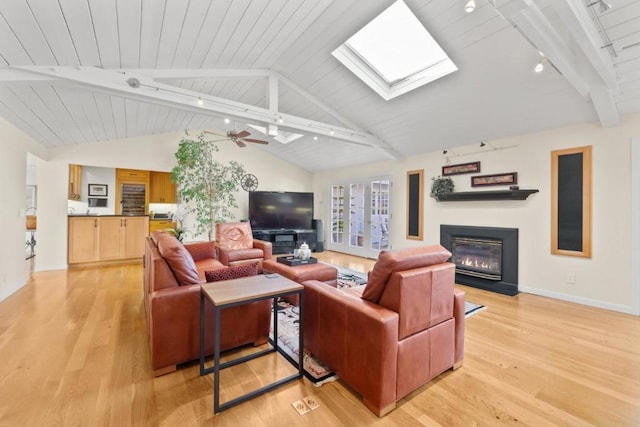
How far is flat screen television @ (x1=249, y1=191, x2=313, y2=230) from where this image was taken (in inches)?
277

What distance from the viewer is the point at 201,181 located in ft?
18.9

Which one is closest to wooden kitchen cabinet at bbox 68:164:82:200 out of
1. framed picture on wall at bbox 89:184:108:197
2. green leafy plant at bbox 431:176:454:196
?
framed picture on wall at bbox 89:184:108:197

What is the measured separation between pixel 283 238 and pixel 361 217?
6.94ft

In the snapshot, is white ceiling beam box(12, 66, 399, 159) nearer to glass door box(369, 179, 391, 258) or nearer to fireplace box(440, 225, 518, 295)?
glass door box(369, 179, 391, 258)

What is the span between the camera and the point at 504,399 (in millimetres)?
1713

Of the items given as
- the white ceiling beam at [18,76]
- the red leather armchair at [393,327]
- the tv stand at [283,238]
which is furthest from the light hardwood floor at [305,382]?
the tv stand at [283,238]

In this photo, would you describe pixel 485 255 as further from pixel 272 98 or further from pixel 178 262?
pixel 178 262

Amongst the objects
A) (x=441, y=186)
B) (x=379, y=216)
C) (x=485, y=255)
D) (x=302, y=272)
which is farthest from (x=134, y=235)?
(x=485, y=255)

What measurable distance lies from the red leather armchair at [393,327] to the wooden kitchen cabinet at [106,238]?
18.5 ft

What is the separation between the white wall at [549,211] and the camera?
3.21 metres

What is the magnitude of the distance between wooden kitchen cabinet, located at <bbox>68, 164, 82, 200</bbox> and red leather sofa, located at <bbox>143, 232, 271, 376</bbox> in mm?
5669

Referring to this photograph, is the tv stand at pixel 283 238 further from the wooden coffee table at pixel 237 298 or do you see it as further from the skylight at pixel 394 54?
the wooden coffee table at pixel 237 298

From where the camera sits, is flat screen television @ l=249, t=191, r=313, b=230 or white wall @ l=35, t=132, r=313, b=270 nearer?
white wall @ l=35, t=132, r=313, b=270

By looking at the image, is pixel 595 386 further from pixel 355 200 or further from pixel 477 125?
pixel 355 200
